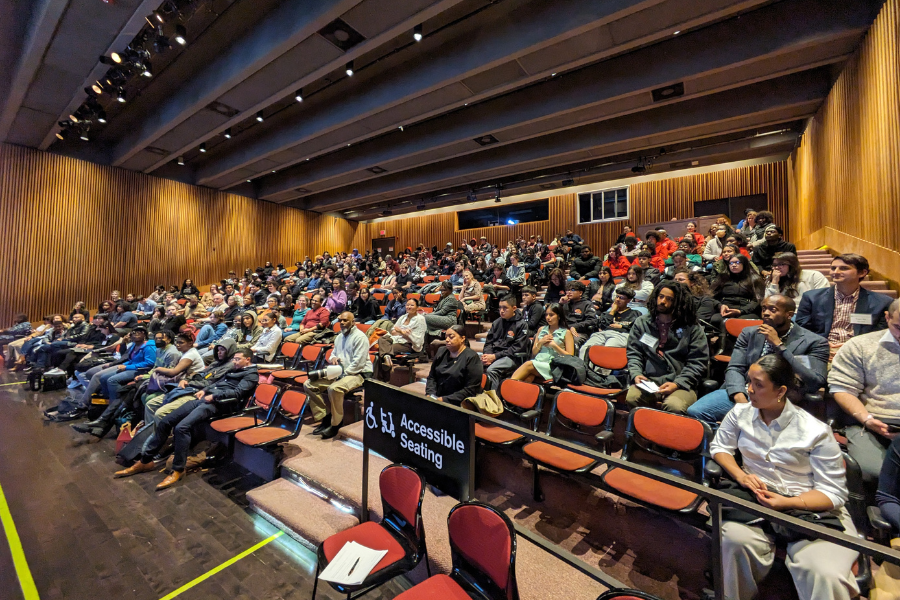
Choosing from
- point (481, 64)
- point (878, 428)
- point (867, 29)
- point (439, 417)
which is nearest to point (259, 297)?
point (481, 64)

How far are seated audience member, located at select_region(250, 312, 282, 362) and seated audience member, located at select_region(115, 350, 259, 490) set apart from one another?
3.21 feet

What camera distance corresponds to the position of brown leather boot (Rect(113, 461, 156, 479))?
10.9 ft

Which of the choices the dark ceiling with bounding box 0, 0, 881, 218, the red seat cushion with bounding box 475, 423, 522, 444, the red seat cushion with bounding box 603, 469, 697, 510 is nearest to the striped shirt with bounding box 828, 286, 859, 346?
the red seat cushion with bounding box 603, 469, 697, 510

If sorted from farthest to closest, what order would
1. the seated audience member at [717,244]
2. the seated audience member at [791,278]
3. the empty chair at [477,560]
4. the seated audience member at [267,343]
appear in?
the seated audience member at [717,244]
the seated audience member at [267,343]
the seated audience member at [791,278]
the empty chair at [477,560]

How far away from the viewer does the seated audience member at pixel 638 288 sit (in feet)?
14.4

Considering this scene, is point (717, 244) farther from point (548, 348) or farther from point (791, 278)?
point (548, 348)

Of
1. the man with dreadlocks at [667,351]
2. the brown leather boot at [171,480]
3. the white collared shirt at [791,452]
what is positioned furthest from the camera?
the brown leather boot at [171,480]

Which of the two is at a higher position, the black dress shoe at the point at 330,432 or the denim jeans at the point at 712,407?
the denim jeans at the point at 712,407

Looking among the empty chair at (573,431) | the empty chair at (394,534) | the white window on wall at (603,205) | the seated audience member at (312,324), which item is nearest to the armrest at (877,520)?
the empty chair at (573,431)

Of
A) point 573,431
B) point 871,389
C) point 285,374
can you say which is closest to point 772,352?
point 871,389

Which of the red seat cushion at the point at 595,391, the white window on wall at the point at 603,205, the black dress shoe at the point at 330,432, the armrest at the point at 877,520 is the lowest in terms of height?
the black dress shoe at the point at 330,432

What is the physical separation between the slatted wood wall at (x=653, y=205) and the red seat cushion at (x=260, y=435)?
1141cm

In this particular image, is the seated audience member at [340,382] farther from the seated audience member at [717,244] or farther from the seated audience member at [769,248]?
the seated audience member at [717,244]

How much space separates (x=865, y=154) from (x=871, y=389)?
4.45 metres
